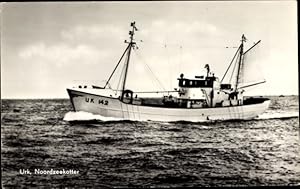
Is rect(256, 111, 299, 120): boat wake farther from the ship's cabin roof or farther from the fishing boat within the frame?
the ship's cabin roof

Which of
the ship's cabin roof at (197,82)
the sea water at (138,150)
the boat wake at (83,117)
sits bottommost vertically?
the sea water at (138,150)

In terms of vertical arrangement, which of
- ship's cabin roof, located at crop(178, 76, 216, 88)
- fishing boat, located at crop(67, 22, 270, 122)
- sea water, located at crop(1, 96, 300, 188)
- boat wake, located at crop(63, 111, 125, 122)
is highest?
ship's cabin roof, located at crop(178, 76, 216, 88)

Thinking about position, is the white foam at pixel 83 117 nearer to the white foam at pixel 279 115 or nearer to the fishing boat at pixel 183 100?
the fishing boat at pixel 183 100

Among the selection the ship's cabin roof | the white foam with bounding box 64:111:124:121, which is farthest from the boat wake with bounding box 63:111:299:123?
the ship's cabin roof

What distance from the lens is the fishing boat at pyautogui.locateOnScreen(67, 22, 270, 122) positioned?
1313 millimetres

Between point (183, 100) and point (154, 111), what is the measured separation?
0.10m

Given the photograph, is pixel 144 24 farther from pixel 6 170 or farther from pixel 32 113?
pixel 6 170

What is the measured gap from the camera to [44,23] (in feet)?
4.16

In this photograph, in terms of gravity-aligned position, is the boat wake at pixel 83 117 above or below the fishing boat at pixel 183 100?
below

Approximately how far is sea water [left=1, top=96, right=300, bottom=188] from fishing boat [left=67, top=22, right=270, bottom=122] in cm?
3

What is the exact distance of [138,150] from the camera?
128 centimetres

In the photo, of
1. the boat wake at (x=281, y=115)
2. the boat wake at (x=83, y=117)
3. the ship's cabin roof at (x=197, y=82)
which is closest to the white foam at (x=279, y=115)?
the boat wake at (x=281, y=115)

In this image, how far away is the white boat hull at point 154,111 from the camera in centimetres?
132

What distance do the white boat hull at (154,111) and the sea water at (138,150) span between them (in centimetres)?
2
